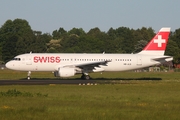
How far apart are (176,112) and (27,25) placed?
156238 millimetres

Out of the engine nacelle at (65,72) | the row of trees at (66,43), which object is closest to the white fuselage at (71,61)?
the engine nacelle at (65,72)

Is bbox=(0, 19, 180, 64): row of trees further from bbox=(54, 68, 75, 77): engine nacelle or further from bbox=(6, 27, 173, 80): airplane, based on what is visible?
bbox=(54, 68, 75, 77): engine nacelle

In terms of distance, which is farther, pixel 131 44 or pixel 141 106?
pixel 131 44

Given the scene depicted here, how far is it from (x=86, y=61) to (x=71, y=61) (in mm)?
1818

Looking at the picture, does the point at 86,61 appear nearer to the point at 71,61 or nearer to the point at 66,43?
the point at 71,61

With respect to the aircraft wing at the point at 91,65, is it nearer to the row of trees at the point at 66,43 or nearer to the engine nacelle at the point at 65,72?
the engine nacelle at the point at 65,72

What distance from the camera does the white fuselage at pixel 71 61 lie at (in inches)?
2092

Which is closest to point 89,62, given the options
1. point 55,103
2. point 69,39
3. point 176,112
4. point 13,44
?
point 55,103

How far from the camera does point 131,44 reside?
157250 millimetres

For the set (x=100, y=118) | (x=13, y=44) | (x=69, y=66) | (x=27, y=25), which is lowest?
(x=100, y=118)

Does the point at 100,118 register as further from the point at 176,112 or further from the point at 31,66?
the point at 31,66

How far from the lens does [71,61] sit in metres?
54.2

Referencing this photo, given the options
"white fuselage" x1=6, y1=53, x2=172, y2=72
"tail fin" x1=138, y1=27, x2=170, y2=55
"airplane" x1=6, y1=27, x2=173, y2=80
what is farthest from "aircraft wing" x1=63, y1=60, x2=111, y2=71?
"tail fin" x1=138, y1=27, x2=170, y2=55

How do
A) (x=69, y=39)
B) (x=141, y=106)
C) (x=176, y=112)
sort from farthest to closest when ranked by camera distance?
(x=69, y=39), (x=141, y=106), (x=176, y=112)
